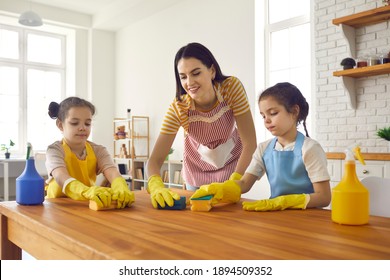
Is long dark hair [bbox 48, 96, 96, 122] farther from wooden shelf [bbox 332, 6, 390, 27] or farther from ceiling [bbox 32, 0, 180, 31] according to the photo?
ceiling [bbox 32, 0, 180, 31]

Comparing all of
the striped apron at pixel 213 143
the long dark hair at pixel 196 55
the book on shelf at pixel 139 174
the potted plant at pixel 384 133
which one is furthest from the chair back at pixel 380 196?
the book on shelf at pixel 139 174

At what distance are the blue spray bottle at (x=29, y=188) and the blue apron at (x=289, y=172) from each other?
0.75 m

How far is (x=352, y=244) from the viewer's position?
669 mm

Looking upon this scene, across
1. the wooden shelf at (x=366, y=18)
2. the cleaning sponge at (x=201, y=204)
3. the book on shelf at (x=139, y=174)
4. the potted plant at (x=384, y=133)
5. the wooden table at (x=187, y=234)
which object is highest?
the wooden shelf at (x=366, y=18)

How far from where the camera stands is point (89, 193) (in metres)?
1.13

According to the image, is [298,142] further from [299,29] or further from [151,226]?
[299,29]

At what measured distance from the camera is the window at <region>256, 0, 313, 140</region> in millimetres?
3906

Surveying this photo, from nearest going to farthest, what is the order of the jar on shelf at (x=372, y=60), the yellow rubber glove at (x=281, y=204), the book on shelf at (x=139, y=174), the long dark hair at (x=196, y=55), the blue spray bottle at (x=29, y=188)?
1. the yellow rubber glove at (x=281, y=204)
2. the blue spray bottle at (x=29, y=188)
3. the long dark hair at (x=196, y=55)
4. the jar on shelf at (x=372, y=60)
5. the book on shelf at (x=139, y=174)

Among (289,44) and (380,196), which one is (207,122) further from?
(289,44)

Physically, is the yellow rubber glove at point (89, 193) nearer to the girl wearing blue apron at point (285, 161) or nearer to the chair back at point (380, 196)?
the girl wearing blue apron at point (285, 161)

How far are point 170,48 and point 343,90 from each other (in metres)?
2.59

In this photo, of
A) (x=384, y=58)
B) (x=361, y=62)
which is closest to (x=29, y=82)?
(x=361, y=62)

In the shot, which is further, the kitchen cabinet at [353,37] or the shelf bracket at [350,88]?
the shelf bracket at [350,88]

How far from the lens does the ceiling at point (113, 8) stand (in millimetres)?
5270
